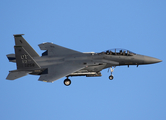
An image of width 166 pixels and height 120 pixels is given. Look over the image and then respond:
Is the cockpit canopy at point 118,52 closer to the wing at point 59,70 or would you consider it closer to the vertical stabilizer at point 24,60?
the wing at point 59,70

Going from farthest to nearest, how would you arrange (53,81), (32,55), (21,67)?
1. (32,55)
2. (21,67)
3. (53,81)

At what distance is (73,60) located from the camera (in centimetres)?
3588

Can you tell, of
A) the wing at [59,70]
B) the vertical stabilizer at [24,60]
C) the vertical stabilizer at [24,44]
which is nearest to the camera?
the wing at [59,70]

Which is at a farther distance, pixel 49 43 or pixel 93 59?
pixel 49 43

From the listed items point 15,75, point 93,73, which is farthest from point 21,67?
point 93,73

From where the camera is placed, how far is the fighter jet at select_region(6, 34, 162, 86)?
3456 centimetres

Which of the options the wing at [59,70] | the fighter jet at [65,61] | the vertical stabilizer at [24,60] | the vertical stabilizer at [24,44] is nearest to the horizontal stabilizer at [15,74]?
the fighter jet at [65,61]

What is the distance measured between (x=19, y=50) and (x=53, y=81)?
4.50 meters

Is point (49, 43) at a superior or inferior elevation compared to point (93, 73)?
superior

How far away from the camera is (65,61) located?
3594cm

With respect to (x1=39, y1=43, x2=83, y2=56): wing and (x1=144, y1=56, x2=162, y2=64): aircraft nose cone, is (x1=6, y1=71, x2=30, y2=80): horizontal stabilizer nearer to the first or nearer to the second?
(x1=39, y1=43, x2=83, y2=56): wing

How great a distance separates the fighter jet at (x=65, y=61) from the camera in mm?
34562

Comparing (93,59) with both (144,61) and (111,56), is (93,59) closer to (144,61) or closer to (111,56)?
(111,56)

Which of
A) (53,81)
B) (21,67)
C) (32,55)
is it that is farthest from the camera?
(32,55)
